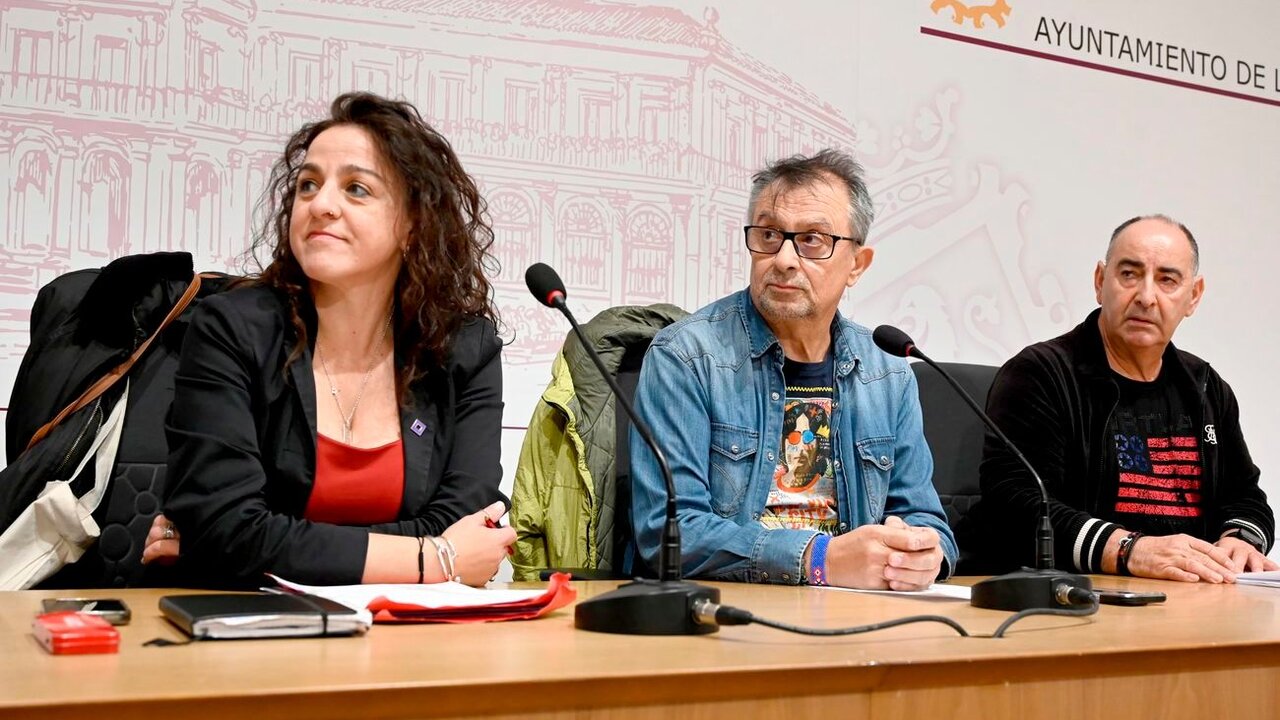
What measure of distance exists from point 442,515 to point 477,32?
4.72 feet

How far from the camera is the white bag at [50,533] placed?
190 centimetres

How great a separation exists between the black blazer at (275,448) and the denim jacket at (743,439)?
0.31 meters

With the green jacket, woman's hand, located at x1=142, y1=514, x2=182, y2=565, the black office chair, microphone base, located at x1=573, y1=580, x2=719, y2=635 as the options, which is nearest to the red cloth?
microphone base, located at x1=573, y1=580, x2=719, y2=635

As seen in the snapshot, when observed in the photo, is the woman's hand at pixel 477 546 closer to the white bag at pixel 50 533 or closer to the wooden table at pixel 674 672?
the wooden table at pixel 674 672

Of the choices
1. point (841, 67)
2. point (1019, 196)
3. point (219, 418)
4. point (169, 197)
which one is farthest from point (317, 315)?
point (1019, 196)

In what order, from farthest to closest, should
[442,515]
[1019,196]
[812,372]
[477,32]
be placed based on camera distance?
→ 1. [1019,196]
2. [477,32]
3. [812,372]
4. [442,515]

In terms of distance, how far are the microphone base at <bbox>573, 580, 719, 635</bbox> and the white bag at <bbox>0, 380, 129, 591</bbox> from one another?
1035 mm

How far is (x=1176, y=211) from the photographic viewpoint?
13.0 feet

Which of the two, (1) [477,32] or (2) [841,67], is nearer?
(1) [477,32]

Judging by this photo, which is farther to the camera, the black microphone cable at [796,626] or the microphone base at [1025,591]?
the microphone base at [1025,591]

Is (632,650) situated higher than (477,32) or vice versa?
(477,32)

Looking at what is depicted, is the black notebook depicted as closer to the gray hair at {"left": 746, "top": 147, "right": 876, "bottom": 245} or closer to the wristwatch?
the gray hair at {"left": 746, "top": 147, "right": 876, "bottom": 245}

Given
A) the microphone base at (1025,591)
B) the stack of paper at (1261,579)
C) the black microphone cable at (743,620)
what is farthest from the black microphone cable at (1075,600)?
the stack of paper at (1261,579)

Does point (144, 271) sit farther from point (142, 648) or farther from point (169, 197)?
point (142, 648)
